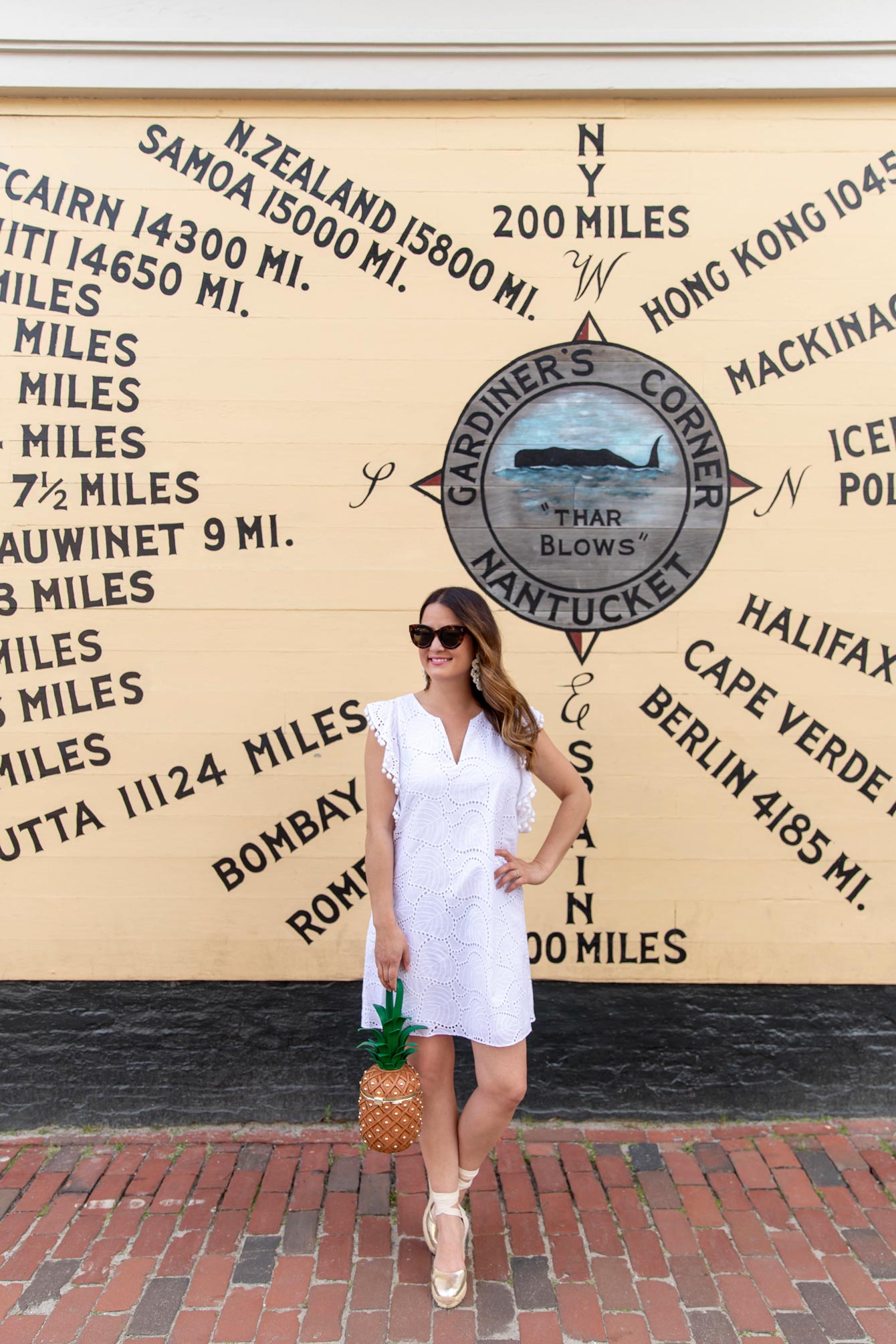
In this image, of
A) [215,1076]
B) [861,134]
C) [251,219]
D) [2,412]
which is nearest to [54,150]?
[251,219]

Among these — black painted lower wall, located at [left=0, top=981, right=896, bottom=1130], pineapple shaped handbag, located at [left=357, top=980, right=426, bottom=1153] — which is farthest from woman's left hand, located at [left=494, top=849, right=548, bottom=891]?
black painted lower wall, located at [left=0, top=981, right=896, bottom=1130]

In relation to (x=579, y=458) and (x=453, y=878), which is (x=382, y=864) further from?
(x=579, y=458)

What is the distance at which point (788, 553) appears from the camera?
320 cm

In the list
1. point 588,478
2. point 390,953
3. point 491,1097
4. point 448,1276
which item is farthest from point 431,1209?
point 588,478

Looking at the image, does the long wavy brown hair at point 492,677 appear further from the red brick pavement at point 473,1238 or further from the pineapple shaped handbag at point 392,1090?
the red brick pavement at point 473,1238

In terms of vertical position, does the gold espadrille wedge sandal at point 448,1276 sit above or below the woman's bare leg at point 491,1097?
below

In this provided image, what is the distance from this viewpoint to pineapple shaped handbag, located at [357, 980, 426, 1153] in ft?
7.52

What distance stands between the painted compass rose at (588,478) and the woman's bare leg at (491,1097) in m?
1.54

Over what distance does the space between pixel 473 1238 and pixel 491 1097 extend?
1.83 ft

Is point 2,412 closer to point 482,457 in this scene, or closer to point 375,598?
point 375,598

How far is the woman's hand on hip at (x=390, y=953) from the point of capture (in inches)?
93.7

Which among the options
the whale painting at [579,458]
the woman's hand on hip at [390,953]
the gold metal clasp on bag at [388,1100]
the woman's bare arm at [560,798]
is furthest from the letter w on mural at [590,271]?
the gold metal clasp on bag at [388,1100]

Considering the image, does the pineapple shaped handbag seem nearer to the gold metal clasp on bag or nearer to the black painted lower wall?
the gold metal clasp on bag

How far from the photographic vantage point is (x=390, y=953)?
238cm
